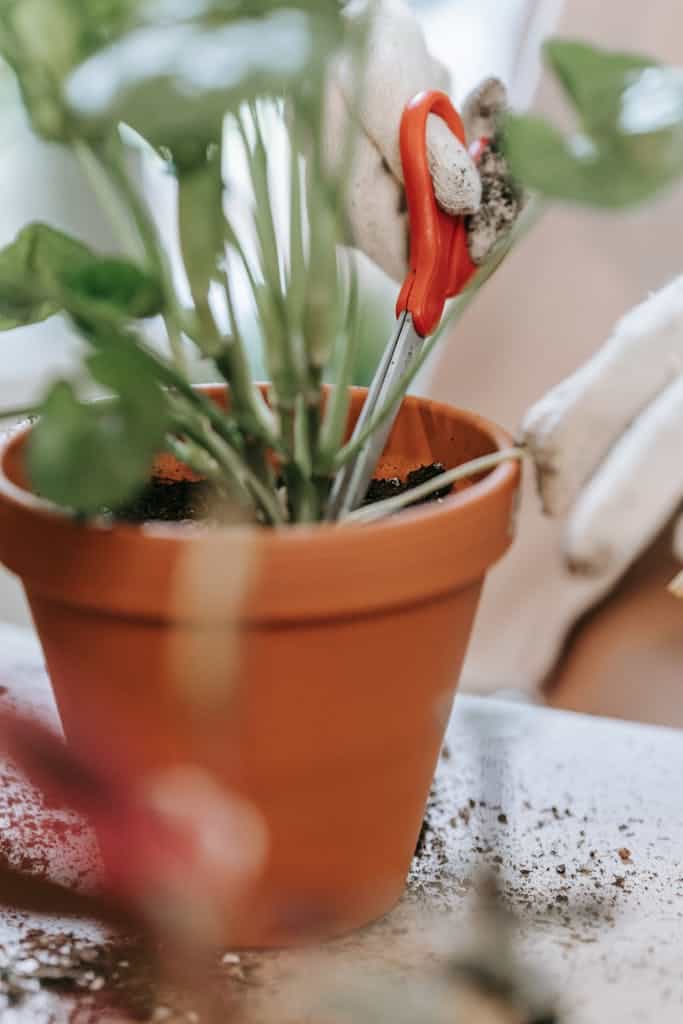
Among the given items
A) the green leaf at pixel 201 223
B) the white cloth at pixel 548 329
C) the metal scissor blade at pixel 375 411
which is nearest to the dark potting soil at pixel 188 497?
the metal scissor blade at pixel 375 411

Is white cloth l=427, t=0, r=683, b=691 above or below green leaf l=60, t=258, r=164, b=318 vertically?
below

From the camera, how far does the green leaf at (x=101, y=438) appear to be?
38cm

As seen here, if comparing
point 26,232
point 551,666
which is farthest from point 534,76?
point 26,232

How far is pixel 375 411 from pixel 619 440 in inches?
4.9

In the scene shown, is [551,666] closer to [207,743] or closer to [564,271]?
[564,271]

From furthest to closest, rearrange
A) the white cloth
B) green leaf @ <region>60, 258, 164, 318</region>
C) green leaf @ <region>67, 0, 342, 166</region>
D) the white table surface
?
the white cloth
the white table surface
green leaf @ <region>60, 258, 164, 318</region>
green leaf @ <region>67, 0, 342, 166</region>

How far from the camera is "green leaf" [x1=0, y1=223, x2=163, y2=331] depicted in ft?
1.30

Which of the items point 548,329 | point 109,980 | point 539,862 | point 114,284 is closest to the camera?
point 114,284

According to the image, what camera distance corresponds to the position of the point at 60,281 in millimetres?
412

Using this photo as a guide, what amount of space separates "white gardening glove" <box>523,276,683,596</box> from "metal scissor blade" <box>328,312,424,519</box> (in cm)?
8

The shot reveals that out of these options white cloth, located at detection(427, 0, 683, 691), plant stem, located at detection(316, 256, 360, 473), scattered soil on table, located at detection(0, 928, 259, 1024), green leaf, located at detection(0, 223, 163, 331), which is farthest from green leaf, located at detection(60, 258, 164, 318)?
white cloth, located at detection(427, 0, 683, 691)

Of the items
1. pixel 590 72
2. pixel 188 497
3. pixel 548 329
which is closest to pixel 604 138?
pixel 590 72

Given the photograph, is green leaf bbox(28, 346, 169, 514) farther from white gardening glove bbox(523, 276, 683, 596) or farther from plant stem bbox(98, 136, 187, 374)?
white gardening glove bbox(523, 276, 683, 596)

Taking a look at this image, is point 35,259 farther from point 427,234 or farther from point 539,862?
point 539,862
